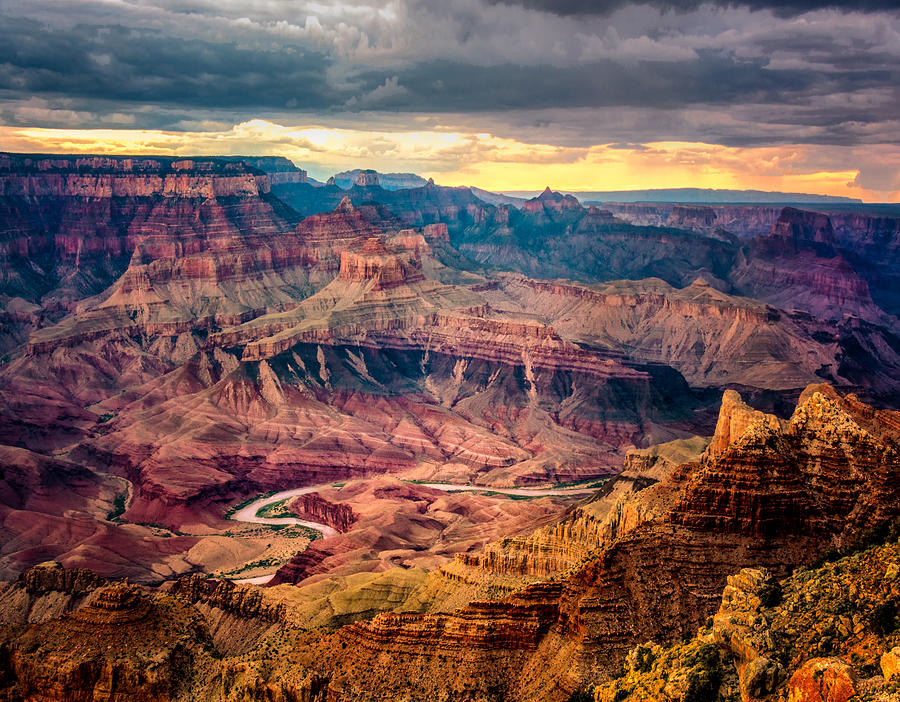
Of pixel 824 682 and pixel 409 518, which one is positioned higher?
pixel 824 682

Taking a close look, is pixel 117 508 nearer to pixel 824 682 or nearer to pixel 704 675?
pixel 704 675

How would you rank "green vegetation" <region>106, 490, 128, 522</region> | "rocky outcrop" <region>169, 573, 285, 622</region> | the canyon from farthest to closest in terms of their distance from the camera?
"green vegetation" <region>106, 490, 128, 522</region>
"rocky outcrop" <region>169, 573, 285, 622</region>
the canyon

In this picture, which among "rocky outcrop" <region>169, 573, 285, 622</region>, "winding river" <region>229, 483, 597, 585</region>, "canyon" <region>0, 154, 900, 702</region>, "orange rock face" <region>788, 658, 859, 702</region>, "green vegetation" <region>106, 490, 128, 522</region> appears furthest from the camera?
"green vegetation" <region>106, 490, 128, 522</region>

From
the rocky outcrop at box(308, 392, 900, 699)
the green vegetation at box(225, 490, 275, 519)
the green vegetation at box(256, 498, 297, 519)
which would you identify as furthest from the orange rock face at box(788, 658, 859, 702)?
the green vegetation at box(225, 490, 275, 519)

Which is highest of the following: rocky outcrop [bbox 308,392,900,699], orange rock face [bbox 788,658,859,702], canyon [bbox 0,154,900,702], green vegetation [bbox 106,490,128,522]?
orange rock face [bbox 788,658,859,702]

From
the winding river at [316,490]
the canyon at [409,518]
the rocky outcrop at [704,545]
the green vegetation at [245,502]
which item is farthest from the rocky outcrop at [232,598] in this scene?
the green vegetation at [245,502]

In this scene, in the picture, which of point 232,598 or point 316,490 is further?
point 316,490

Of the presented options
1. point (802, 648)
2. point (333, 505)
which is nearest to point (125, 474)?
point (333, 505)

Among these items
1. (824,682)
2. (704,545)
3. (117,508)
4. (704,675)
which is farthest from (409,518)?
(824,682)

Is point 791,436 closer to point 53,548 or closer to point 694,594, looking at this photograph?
point 694,594

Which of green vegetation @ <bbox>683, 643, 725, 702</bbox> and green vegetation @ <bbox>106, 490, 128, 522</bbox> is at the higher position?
green vegetation @ <bbox>683, 643, 725, 702</bbox>

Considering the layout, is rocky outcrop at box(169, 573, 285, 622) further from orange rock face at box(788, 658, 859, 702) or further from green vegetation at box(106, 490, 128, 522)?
green vegetation at box(106, 490, 128, 522)
